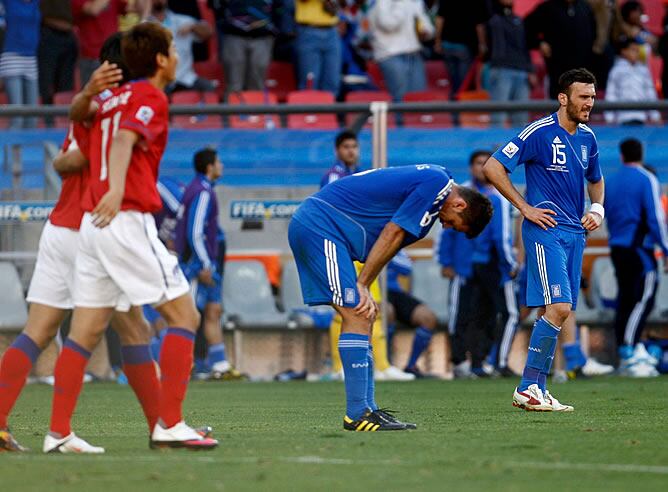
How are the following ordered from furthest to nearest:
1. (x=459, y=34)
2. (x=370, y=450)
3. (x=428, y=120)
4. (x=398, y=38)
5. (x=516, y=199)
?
(x=459, y=34)
(x=398, y=38)
(x=428, y=120)
(x=516, y=199)
(x=370, y=450)

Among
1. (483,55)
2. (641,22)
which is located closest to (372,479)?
(483,55)

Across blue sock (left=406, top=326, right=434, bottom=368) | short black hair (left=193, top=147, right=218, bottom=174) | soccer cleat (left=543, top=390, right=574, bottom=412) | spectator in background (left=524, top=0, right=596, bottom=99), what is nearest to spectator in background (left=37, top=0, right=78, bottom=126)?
short black hair (left=193, top=147, right=218, bottom=174)

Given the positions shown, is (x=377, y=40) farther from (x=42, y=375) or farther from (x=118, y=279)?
(x=118, y=279)

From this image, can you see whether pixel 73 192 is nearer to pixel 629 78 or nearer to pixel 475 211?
pixel 475 211

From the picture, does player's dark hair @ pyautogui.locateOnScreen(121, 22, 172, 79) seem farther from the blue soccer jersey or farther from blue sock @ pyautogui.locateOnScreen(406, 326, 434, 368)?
blue sock @ pyautogui.locateOnScreen(406, 326, 434, 368)

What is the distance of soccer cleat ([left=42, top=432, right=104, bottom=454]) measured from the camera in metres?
6.77

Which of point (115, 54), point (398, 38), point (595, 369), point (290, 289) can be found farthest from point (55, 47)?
point (115, 54)

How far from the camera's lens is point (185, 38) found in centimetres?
1889

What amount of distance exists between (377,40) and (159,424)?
515 inches

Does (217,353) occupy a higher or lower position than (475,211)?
lower

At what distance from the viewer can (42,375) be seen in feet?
51.2

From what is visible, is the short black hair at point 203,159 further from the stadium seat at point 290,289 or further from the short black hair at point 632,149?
the short black hair at point 632,149

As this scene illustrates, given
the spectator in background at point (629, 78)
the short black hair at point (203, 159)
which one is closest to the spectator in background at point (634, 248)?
the spectator in background at point (629, 78)

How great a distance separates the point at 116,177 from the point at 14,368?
3.99 ft
